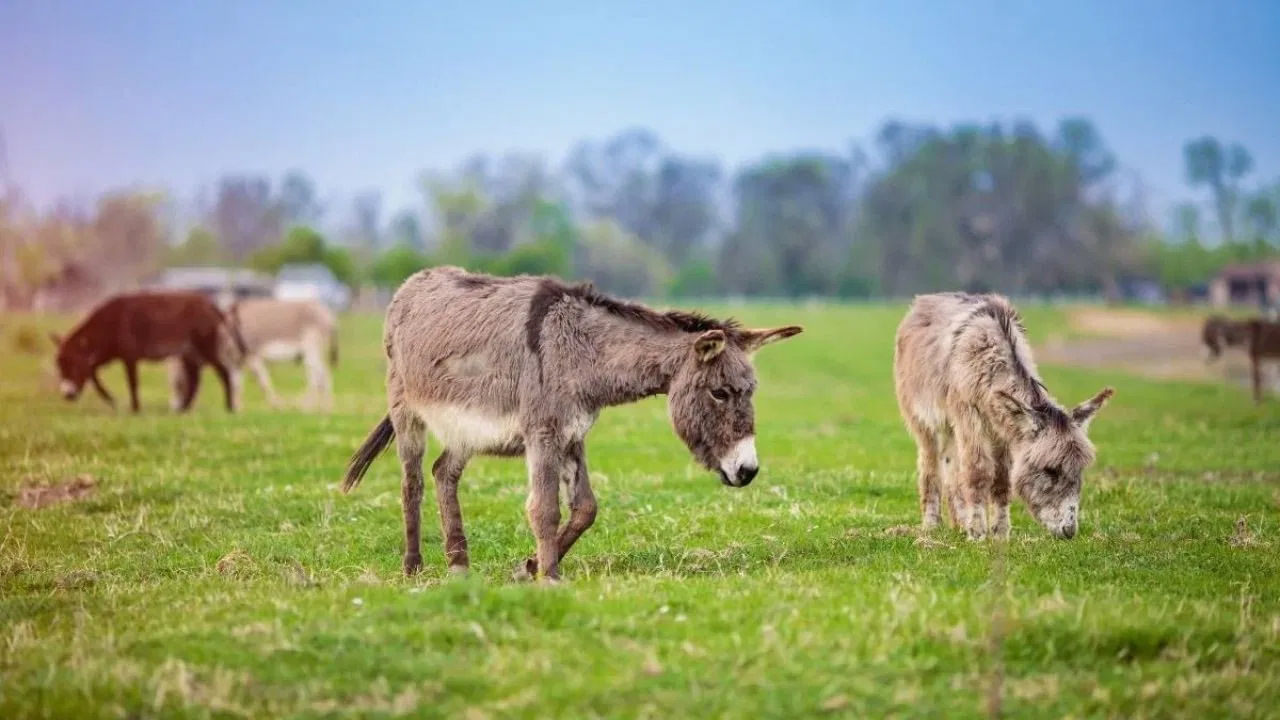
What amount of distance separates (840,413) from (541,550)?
61.0ft

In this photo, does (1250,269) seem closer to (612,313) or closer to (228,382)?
(228,382)

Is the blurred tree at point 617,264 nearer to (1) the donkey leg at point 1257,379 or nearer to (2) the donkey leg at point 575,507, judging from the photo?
(1) the donkey leg at point 1257,379

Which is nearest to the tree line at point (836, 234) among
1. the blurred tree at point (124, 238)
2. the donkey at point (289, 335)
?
the blurred tree at point (124, 238)

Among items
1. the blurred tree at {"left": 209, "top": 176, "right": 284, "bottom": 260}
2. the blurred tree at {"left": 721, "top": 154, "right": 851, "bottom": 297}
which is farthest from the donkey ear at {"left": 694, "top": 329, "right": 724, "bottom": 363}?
the blurred tree at {"left": 209, "top": 176, "right": 284, "bottom": 260}

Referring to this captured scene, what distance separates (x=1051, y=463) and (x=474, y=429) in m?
4.84

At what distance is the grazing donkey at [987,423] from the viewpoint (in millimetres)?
10289

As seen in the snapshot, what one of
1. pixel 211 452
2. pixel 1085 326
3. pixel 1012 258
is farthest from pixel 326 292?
pixel 211 452

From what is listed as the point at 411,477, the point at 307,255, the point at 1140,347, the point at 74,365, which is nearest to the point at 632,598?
the point at 411,477

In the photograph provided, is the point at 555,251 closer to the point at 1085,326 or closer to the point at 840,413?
the point at 1085,326

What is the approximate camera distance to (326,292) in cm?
8050

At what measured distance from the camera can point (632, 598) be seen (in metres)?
7.86

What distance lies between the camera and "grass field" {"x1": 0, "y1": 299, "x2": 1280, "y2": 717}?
6.31 meters

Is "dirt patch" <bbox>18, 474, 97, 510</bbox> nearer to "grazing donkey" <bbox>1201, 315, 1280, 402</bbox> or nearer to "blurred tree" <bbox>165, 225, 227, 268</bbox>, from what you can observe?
"grazing donkey" <bbox>1201, 315, 1280, 402</bbox>

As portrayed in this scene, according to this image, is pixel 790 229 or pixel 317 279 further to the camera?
pixel 790 229
